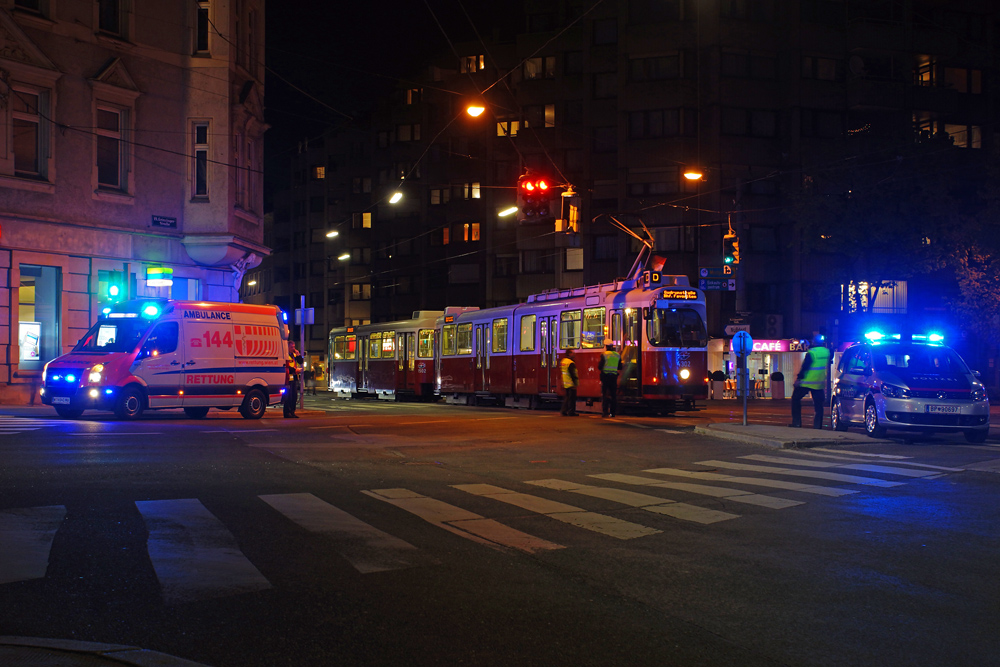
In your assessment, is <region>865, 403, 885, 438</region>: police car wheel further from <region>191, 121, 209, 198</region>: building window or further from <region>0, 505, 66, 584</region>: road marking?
<region>191, 121, 209, 198</region>: building window

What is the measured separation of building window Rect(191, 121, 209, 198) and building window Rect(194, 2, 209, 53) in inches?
94.4

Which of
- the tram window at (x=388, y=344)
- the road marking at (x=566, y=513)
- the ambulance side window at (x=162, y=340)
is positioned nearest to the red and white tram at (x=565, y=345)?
the tram window at (x=388, y=344)

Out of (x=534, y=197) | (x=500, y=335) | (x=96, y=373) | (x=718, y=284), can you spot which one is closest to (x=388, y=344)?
(x=500, y=335)

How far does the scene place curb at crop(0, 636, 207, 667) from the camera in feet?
14.9

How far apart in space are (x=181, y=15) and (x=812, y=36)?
118 ft

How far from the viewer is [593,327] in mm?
27828

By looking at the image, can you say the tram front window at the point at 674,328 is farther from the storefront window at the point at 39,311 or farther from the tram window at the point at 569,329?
the storefront window at the point at 39,311

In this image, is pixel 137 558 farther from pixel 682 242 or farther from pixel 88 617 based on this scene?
Answer: pixel 682 242

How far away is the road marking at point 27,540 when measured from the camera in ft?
21.1

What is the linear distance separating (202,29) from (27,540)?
26.7 m

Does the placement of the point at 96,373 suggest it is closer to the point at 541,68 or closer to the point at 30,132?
the point at 30,132

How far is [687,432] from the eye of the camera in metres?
19.7

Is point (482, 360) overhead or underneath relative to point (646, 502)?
overhead

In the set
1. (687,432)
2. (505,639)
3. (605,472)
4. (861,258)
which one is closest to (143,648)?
(505,639)
